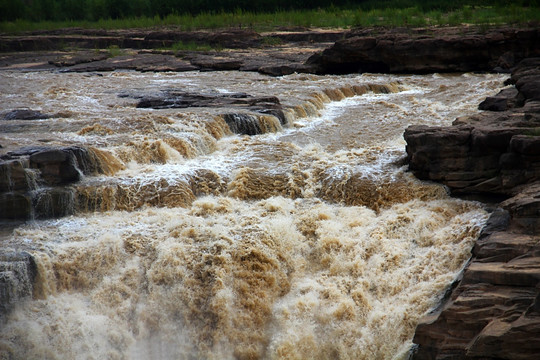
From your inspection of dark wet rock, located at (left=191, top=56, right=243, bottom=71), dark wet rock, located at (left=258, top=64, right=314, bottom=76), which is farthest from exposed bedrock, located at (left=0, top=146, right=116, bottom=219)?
dark wet rock, located at (left=191, top=56, right=243, bottom=71)

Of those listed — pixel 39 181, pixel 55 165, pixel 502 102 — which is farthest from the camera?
pixel 502 102

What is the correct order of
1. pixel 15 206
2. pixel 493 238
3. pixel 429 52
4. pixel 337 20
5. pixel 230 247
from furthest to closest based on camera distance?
pixel 337 20 < pixel 429 52 < pixel 15 206 < pixel 230 247 < pixel 493 238

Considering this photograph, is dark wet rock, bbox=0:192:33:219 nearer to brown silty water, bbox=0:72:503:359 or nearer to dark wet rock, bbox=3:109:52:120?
brown silty water, bbox=0:72:503:359

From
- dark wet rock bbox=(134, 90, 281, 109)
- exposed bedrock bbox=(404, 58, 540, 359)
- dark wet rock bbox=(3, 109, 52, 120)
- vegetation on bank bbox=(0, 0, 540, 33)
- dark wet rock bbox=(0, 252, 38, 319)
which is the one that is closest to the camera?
exposed bedrock bbox=(404, 58, 540, 359)

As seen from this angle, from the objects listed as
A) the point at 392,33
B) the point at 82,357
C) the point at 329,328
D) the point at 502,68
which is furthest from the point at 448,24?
the point at 82,357

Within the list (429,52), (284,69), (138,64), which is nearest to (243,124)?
(284,69)

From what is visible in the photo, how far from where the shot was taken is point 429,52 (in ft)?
65.6

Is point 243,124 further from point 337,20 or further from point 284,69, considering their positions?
point 337,20

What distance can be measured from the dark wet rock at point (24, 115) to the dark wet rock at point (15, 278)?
6072mm

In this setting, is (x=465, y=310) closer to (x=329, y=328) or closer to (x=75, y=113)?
(x=329, y=328)

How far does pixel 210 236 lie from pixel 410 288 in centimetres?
283

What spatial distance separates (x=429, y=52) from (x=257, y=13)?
17763mm

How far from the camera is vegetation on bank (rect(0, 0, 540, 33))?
26.3 m

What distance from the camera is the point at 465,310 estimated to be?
6.60m
